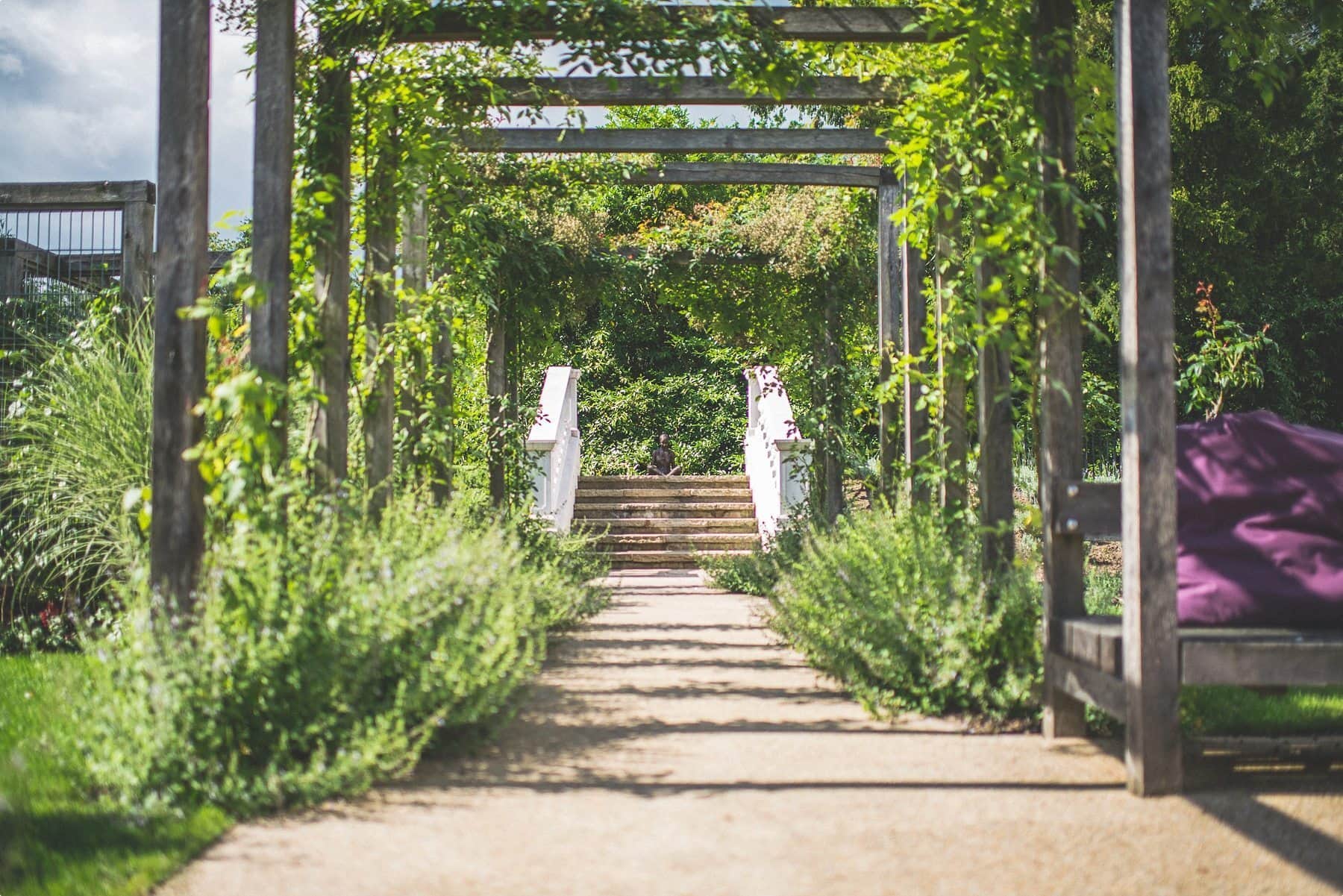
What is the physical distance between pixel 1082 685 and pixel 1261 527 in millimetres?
807

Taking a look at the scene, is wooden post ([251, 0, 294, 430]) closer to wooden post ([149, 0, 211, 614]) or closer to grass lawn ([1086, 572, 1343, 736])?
wooden post ([149, 0, 211, 614])

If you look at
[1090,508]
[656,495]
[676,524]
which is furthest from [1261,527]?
[656,495]

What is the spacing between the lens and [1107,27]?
5.53 metres

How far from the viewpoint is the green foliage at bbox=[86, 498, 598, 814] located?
9.76 feet

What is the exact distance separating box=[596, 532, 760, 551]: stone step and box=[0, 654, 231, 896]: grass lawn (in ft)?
26.7

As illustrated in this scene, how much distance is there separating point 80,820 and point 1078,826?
2448 millimetres

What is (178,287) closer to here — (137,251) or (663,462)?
(137,251)

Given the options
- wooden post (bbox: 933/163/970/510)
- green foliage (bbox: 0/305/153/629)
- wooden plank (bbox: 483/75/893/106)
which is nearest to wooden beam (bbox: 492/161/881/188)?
wooden plank (bbox: 483/75/893/106)

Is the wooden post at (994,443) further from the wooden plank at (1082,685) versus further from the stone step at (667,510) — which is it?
the stone step at (667,510)

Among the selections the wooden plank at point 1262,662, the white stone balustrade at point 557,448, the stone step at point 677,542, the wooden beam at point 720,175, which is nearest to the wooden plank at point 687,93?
the wooden beam at point 720,175

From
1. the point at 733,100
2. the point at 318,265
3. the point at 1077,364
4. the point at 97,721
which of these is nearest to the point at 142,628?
the point at 97,721

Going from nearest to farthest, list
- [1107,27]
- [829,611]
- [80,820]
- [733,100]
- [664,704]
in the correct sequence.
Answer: [80,820] → [664,704] → [829,611] → [1107,27] → [733,100]

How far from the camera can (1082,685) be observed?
11.9ft

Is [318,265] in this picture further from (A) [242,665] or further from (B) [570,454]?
(B) [570,454]
